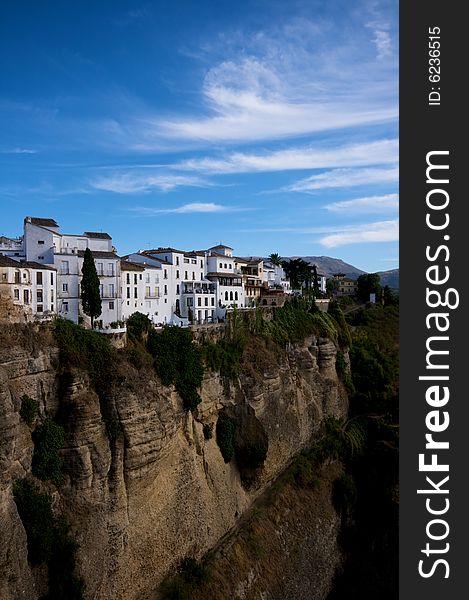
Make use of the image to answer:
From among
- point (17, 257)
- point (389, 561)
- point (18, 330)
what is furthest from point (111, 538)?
point (389, 561)

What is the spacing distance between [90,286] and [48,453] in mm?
9347

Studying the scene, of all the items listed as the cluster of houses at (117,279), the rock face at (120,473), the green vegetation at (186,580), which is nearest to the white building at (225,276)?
the cluster of houses at (117,279)

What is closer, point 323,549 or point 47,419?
point 47,419

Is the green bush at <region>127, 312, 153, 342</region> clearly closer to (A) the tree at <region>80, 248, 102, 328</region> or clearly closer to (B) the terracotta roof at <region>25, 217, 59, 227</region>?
(A) the tree at <region>80, 248, 102, 328</region>

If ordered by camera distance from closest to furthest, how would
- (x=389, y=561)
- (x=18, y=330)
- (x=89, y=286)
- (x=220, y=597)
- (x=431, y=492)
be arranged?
(x=431, y=492) < (x=18, y=330) < (x=220, y=597) < (x=89, y=286) < (x=389, y=561)

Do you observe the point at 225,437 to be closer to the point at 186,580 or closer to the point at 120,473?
the point at 186,580

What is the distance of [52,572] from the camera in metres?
16.8

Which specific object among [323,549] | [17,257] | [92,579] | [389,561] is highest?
[17,257]

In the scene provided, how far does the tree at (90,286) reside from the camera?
2473 cm

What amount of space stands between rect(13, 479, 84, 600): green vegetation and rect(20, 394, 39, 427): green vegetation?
198cm

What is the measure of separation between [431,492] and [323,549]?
66.2 feet

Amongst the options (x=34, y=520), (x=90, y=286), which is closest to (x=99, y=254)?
(x=90, y=286)

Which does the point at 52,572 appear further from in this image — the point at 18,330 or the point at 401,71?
the point at 401,71

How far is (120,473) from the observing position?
64.2ft
